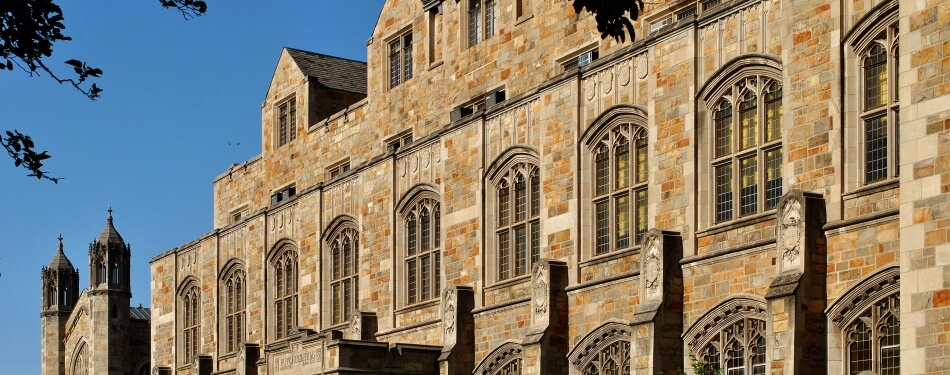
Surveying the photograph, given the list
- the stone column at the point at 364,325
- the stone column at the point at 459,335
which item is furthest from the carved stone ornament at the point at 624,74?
the stone column at the point at 364,325

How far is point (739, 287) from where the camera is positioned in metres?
28.9

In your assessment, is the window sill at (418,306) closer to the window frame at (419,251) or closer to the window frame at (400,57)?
the window frame at (419,251)

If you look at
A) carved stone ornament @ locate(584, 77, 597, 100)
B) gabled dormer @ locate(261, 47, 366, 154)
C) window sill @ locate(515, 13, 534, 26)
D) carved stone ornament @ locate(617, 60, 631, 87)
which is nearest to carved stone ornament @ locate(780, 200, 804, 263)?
carved stone ornament @ locate(617, 60, 631, 87)

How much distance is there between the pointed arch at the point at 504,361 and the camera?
3553 cm

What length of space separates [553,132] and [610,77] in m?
2.19

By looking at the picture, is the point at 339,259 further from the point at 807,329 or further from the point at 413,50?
the point at 807,329

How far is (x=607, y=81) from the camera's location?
33062mm

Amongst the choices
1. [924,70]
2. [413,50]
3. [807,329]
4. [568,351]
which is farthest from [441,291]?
[924,70]

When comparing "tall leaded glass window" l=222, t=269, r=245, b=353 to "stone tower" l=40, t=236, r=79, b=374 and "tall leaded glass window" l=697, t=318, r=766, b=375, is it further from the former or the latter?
"stone tower" l=40, t=236, r=79, b=374

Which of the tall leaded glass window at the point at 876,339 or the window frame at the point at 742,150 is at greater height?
the window frame at the point at 742,150

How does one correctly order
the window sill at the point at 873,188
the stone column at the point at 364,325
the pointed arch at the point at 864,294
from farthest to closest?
the stone column at the point at 364,325, the window sill at the point at 873,188, the pointed arch at the point at 864,294

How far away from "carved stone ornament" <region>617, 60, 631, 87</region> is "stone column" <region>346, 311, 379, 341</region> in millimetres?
11377

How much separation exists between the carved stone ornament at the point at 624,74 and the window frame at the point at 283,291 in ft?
51.4

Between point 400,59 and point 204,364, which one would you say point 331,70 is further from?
point 204,364
